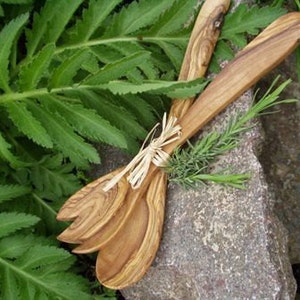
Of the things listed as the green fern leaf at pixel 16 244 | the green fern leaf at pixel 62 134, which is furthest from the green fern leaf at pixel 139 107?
the green fern leaf at pixel 16 244

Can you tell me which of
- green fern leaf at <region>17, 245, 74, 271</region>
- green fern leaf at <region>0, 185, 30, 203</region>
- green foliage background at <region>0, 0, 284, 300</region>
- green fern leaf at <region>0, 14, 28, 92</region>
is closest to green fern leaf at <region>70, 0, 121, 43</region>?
green foliage background at <region>0, 0, 284, 300</region>

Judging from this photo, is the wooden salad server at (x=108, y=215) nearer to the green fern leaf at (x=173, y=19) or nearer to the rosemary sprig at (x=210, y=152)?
the rosemary sprig at (x=210, y=152)

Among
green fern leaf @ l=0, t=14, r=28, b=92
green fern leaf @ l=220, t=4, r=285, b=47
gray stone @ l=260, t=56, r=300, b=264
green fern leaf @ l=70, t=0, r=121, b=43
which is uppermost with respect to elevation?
green fern leaf @ l=0, t=14, r=28, b=92

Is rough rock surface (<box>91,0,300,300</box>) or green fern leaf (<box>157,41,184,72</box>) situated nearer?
rough rock surface (<box>91,0,300,300</box>)

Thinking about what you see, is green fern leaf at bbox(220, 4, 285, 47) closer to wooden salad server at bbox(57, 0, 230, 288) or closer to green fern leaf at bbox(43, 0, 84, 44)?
wooden salad server at bbox(57, 0, 230, 288)

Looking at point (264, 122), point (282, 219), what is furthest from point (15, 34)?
point (282, 219)

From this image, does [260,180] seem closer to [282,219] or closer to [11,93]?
[282,219]

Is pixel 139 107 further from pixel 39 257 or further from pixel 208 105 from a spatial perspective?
pixel 39 257
